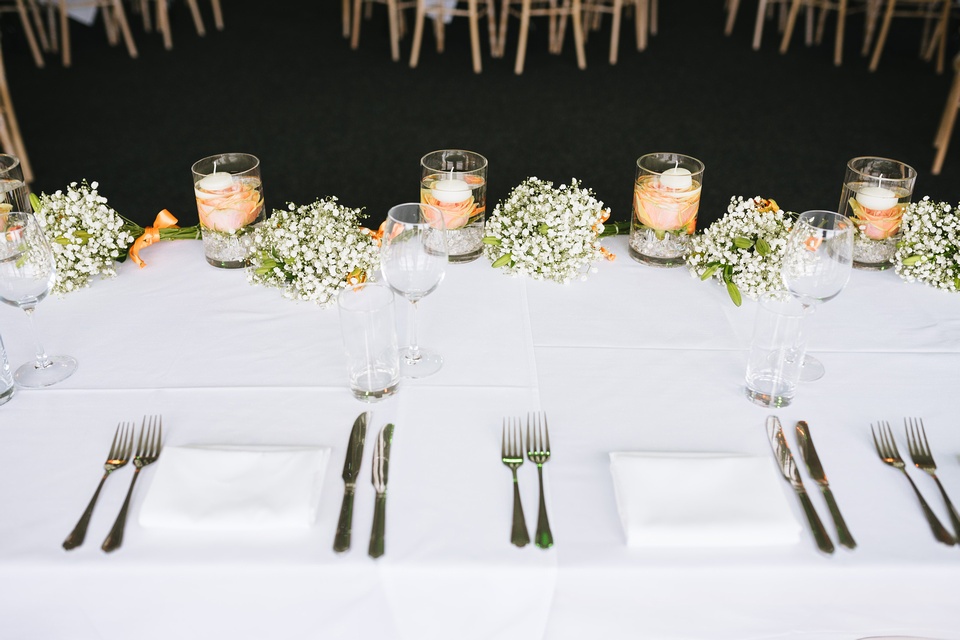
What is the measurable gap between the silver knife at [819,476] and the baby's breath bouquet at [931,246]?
590mm

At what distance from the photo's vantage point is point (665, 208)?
5.35 ft

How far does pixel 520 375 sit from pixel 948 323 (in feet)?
2.60

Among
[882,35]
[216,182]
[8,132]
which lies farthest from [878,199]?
[882,35]

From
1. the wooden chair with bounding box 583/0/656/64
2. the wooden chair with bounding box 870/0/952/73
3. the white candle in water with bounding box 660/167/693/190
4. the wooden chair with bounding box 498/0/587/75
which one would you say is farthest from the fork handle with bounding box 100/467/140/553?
the wooden chair with bounding box 870/0/952/73

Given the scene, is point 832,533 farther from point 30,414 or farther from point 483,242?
point 30,414

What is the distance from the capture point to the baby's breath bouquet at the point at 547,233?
1586mm

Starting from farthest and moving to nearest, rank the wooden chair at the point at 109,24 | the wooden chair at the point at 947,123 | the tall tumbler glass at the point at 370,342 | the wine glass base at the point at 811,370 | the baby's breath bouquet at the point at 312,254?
the wooden chair at the point at 109,24 → the wooden chair at the point at 947,123 → the baby's breath bouquet at the point at 312,254 → the wine glass base at the point at 811,370 → the tall tumbler glass at the point at 370,342

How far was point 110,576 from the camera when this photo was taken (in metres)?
0.97

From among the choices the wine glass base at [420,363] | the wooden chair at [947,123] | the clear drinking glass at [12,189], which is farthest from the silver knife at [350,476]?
the wooden chair at [947,123]

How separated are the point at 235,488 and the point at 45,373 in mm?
473

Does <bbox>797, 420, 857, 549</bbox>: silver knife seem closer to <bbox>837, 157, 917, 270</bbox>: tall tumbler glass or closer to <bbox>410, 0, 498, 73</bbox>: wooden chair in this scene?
<bbox>837, 157, 917, 270</bbox>: tall tumbler glass

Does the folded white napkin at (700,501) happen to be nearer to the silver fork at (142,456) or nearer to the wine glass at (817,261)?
the wine glass at (817,261)

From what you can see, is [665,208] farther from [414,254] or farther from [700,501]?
[700,501]

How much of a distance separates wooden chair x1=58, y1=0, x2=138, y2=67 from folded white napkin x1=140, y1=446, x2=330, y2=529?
5.15m
